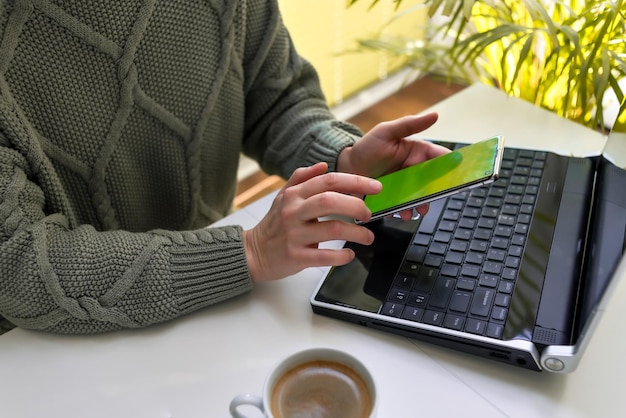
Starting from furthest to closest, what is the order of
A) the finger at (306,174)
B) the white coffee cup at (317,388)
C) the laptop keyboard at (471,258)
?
the finger at (306,174), the laptop keyboard at (471,258), the white coffee cup at (317,388)

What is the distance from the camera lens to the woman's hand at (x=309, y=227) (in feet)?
1.98

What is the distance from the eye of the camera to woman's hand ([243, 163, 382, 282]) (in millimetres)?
602

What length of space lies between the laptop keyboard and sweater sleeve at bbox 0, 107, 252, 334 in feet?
0.61

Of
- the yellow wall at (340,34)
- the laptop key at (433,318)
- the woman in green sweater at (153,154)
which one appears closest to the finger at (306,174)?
the woman in green sweater at (153,154)

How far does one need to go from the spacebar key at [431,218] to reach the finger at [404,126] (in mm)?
98

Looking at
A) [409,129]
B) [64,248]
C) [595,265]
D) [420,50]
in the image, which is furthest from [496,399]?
[420,50]

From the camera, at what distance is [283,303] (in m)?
0.64

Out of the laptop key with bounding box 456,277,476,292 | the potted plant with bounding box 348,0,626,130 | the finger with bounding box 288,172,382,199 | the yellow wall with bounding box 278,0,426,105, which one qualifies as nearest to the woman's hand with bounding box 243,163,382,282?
the finger with bounding box 288,172,382,199

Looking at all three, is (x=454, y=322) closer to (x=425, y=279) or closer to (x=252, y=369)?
(x=425, y=279)

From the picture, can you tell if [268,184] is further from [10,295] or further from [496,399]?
[496,399]

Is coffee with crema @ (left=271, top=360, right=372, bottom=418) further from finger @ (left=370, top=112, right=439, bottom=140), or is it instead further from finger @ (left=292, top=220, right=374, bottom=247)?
finger @ (left=370, top=112, right=439, bottom=140)

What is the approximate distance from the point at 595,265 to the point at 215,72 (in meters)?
0.53

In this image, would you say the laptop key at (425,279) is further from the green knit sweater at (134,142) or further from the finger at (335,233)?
the green knit sweater at (134,142)

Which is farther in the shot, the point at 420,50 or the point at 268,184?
the point at 268,184
